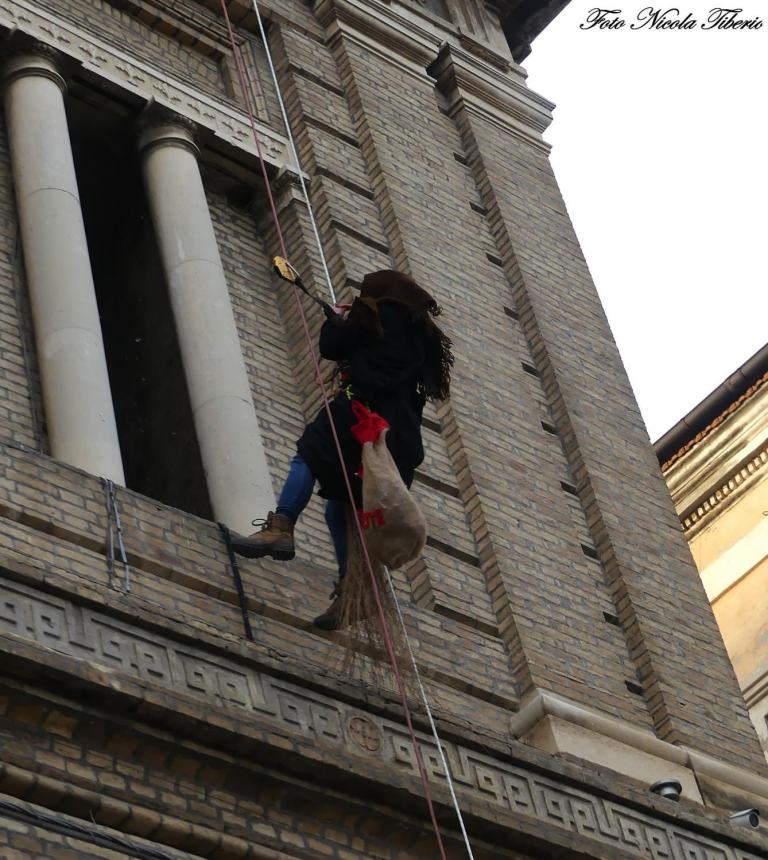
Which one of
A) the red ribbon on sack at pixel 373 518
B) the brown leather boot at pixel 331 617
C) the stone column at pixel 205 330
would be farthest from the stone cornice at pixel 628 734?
the red ribbon on sack at pixel 373 518

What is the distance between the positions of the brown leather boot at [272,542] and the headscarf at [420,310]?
3.34 feet

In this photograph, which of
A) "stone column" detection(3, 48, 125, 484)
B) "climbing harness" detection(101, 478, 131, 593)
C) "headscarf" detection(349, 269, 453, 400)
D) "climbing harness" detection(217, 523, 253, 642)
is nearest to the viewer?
"climbing harness" detection(101, 478, 131, 593)

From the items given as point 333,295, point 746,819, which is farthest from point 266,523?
point 333,295

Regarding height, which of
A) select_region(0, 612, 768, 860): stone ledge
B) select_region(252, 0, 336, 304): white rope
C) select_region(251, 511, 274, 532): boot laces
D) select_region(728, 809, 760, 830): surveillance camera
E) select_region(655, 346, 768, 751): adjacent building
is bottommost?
select_region(0, 612, 768, 860): stone ledge

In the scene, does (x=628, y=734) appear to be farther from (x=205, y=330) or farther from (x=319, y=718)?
(x=205, y=330)

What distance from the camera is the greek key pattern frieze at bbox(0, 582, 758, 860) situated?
9.45 meters

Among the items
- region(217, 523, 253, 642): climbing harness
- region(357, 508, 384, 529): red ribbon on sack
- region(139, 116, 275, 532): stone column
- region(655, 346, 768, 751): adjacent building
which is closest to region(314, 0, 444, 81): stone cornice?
region(139, 116, 275, 532): stone column

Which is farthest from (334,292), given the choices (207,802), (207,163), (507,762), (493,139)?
(207,802)

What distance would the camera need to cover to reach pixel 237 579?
36.7 ft

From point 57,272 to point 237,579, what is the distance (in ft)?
7.12

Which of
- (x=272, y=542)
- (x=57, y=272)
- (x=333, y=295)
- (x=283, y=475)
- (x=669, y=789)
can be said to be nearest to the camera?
(x=272, y=542)

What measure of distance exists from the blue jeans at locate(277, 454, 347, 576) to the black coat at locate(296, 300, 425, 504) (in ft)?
0.20

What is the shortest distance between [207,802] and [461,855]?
130cm

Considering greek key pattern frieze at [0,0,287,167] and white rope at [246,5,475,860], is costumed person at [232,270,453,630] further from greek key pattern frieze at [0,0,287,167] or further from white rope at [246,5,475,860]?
greek key pattern frieze at [0,0,287,167]
